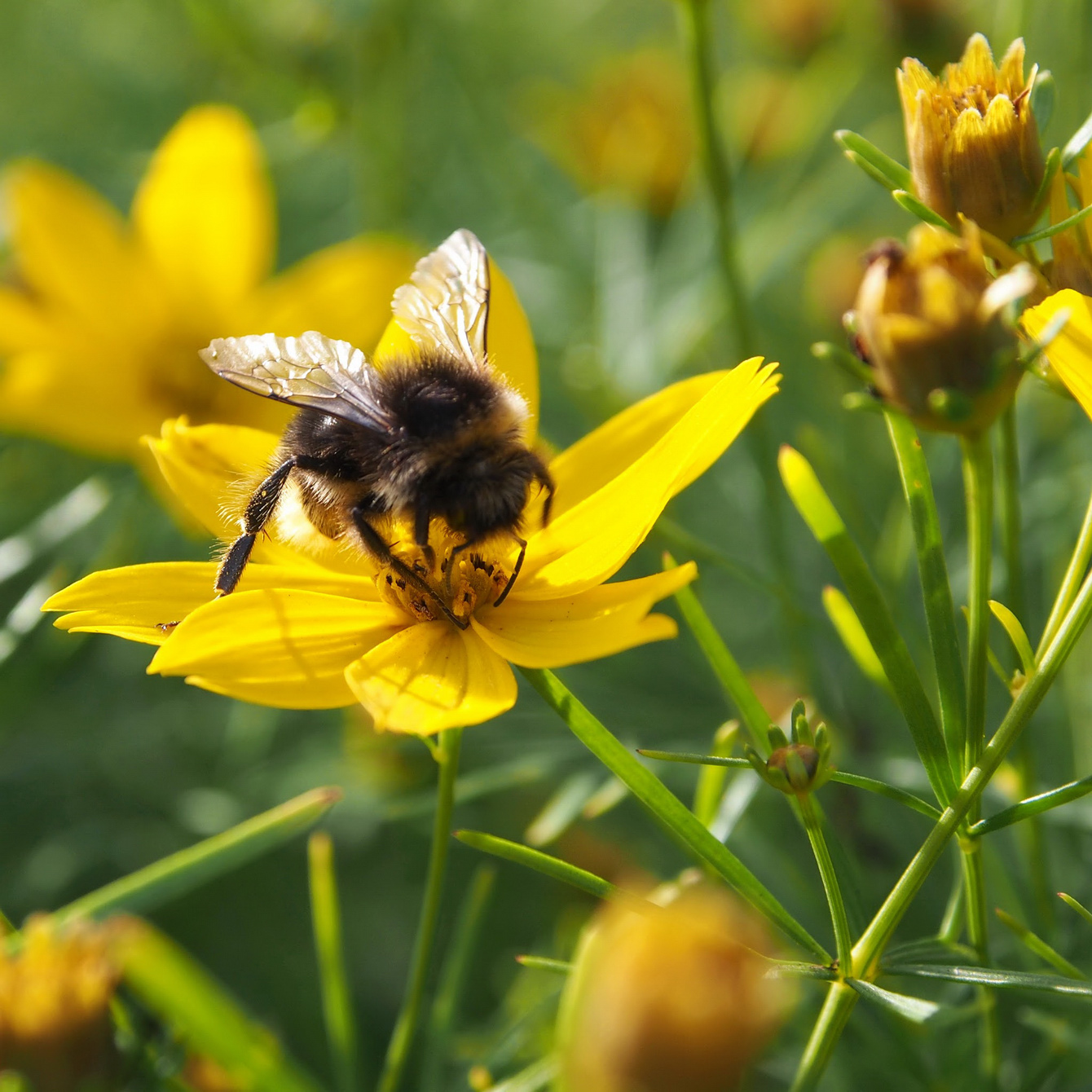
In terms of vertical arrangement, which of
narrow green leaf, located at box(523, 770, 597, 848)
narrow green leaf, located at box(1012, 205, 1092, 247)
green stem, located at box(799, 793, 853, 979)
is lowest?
narrow green leaf, located at box(523, 770, 597, 848)

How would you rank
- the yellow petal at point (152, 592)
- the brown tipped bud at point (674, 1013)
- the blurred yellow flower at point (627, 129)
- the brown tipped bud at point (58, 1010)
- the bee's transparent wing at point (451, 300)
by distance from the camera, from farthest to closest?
the blurred yellow flower at point (627, 129)
the bee's transparent wing at point (451, 300)
the yellow petal at point (152, 592)
the brown tipped bud at point (58, 1010)
the brown tipped bud at point (674, 1013)

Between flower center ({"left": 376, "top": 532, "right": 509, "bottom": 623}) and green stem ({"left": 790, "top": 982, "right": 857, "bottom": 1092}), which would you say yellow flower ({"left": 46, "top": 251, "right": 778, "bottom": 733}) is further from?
green stem ({"left": 790, "top": 982, "right": 857, "bottom": 1092})

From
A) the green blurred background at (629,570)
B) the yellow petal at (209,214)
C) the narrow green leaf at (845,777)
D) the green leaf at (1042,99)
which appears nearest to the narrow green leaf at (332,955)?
the green blurred background at (629,570)

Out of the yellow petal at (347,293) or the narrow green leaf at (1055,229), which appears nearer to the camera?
the narrow green leaf at (1055,229)

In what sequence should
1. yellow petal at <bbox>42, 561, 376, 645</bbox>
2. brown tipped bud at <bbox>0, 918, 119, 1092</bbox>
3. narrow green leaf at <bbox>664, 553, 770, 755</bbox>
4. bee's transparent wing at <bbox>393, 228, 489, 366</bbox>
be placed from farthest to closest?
1. bee's transparent wing at <bbox>393, 228, 489, 366</bbox>
2. yellow petal at <bbox>42, 561, 376, 645</bbox>
3. narrow green leaf at <bbox>664, 553, 770, 755</bbox>
4. brown tipped bud at <bbox>0, 918, 119, 1092</bbox>

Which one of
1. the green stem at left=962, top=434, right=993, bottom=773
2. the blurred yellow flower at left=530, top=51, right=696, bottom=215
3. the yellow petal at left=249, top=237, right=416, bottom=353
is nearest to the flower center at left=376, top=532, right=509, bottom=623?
the green stem at left=962, top=434, right=993, bottom=773

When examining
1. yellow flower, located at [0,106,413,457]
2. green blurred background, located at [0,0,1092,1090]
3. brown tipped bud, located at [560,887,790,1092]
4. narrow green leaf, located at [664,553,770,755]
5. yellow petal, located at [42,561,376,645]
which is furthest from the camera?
yellow flower, located at [0,106,413,457]

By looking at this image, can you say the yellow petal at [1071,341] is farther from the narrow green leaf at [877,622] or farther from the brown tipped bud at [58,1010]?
the brown tipped bud at [58,1010]

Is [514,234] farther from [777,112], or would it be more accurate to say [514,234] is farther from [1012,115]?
[1012,115]
